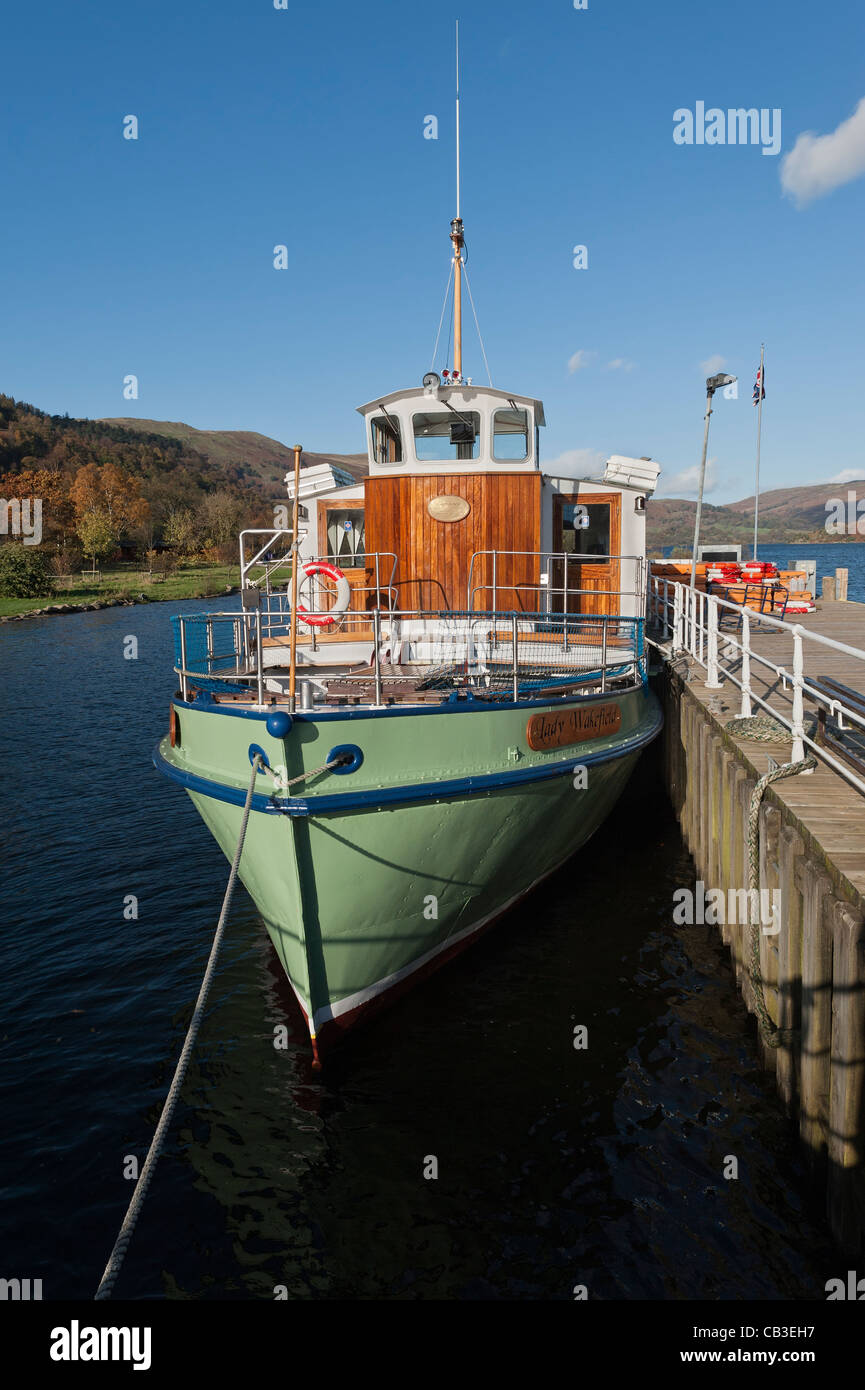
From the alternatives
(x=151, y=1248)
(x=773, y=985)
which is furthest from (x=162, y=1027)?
(x=773, y=985)

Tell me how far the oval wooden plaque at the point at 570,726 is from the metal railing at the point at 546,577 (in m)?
1.42

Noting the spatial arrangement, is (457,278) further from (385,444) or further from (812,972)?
(812,972)

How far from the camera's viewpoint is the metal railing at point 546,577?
33.6 ft

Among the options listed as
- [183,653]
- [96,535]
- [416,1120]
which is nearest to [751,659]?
[183,653]

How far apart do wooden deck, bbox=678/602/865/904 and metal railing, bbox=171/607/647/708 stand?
1241 mm

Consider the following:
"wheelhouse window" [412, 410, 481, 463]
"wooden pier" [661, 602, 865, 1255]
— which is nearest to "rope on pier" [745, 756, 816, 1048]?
"wooden pier" [661, 602, 865, 1255]

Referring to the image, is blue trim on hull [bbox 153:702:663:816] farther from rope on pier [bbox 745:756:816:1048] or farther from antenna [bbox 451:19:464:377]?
antenna [bbox 451:19:464:377]

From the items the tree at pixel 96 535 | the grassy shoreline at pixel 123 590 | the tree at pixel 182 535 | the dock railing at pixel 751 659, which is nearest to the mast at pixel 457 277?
the dock railing at pixel 751 659

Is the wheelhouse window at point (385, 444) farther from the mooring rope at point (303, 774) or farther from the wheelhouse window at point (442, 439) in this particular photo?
the mooring rope at point (303, 774)

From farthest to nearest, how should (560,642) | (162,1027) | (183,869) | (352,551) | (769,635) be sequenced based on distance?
(769,635) → (352,551) → (183,869) → (560,642) → (162,1027)

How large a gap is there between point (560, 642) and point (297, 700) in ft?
13.0

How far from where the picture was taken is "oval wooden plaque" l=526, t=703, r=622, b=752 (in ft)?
25.0
